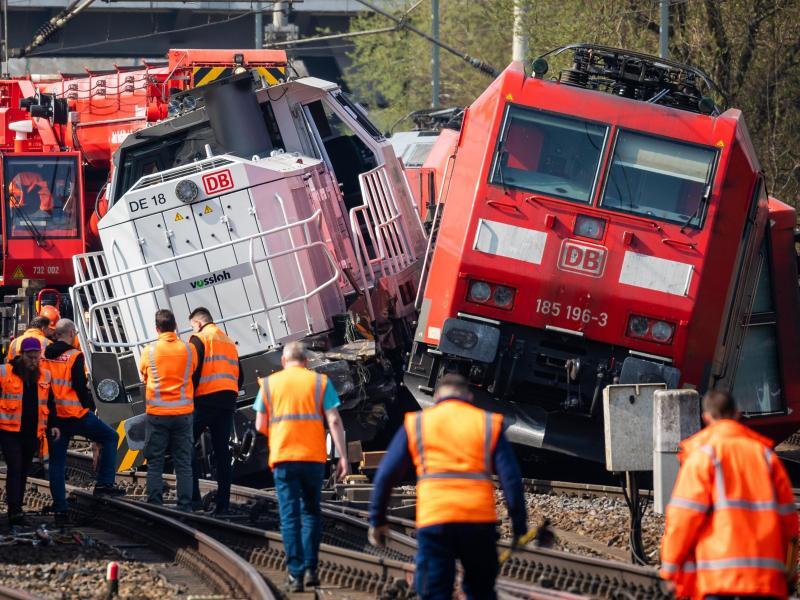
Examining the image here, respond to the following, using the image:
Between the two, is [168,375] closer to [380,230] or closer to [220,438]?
[220,438]

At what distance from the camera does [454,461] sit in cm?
703

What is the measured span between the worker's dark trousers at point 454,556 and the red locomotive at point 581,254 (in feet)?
18.7

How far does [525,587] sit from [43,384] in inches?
203

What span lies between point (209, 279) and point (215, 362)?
2.15 meters

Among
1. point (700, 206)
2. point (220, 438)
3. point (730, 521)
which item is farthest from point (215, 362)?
point (730, 521)

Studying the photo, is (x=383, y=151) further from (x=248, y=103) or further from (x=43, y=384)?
(x=43, y=384)

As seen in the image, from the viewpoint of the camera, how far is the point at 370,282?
15.0 metres

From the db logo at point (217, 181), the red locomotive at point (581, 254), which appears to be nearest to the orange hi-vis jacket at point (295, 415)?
the red locomotive at point (581, 254)

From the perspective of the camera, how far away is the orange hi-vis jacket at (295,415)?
29.9 feet

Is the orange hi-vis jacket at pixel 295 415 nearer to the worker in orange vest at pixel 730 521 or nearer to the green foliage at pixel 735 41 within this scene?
the worker in orange vest at pixel 730 521

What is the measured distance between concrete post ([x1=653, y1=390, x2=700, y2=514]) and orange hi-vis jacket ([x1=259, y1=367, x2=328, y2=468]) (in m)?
2.20

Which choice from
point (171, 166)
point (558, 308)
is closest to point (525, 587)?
point (558, 308)

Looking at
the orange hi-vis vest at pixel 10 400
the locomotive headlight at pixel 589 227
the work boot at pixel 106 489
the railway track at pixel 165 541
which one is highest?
the locomotive headlight at pixel 589 227

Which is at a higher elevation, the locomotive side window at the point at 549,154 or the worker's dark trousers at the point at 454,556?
the locomotive side window at the point at 549,154
